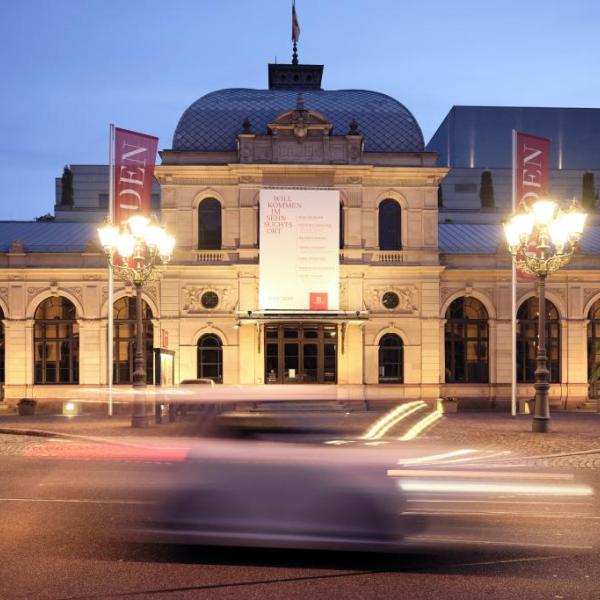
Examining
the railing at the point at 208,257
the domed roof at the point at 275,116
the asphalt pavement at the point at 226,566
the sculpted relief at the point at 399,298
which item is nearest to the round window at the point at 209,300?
the railing at the point at 208,257

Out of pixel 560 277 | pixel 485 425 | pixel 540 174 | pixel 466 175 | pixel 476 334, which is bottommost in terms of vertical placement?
pixel 485 425

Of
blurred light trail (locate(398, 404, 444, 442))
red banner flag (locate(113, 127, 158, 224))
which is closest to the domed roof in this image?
red banner flag (locate(113, 127, 158, 224))

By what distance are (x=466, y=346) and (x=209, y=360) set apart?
11.4m

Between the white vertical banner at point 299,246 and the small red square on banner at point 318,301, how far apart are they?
0.04 metres

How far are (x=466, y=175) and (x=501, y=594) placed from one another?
6356cm

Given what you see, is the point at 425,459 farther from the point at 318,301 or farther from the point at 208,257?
the point at 208,257

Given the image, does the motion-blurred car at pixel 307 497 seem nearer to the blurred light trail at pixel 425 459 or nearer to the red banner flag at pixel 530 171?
the blurred light trail at pixel 425 459

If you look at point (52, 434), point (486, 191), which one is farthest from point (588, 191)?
point (52, 434)

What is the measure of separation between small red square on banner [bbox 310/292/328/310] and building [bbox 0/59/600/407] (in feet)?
0.51

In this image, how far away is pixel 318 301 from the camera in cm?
3822

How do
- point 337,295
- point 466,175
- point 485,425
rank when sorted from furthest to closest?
point 466,175
point 337,295
point 485,425

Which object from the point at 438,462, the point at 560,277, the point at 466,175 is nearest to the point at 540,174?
the point at 560,277

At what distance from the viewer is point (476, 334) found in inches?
1614

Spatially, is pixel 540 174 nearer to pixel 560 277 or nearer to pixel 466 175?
pixel 560 277
